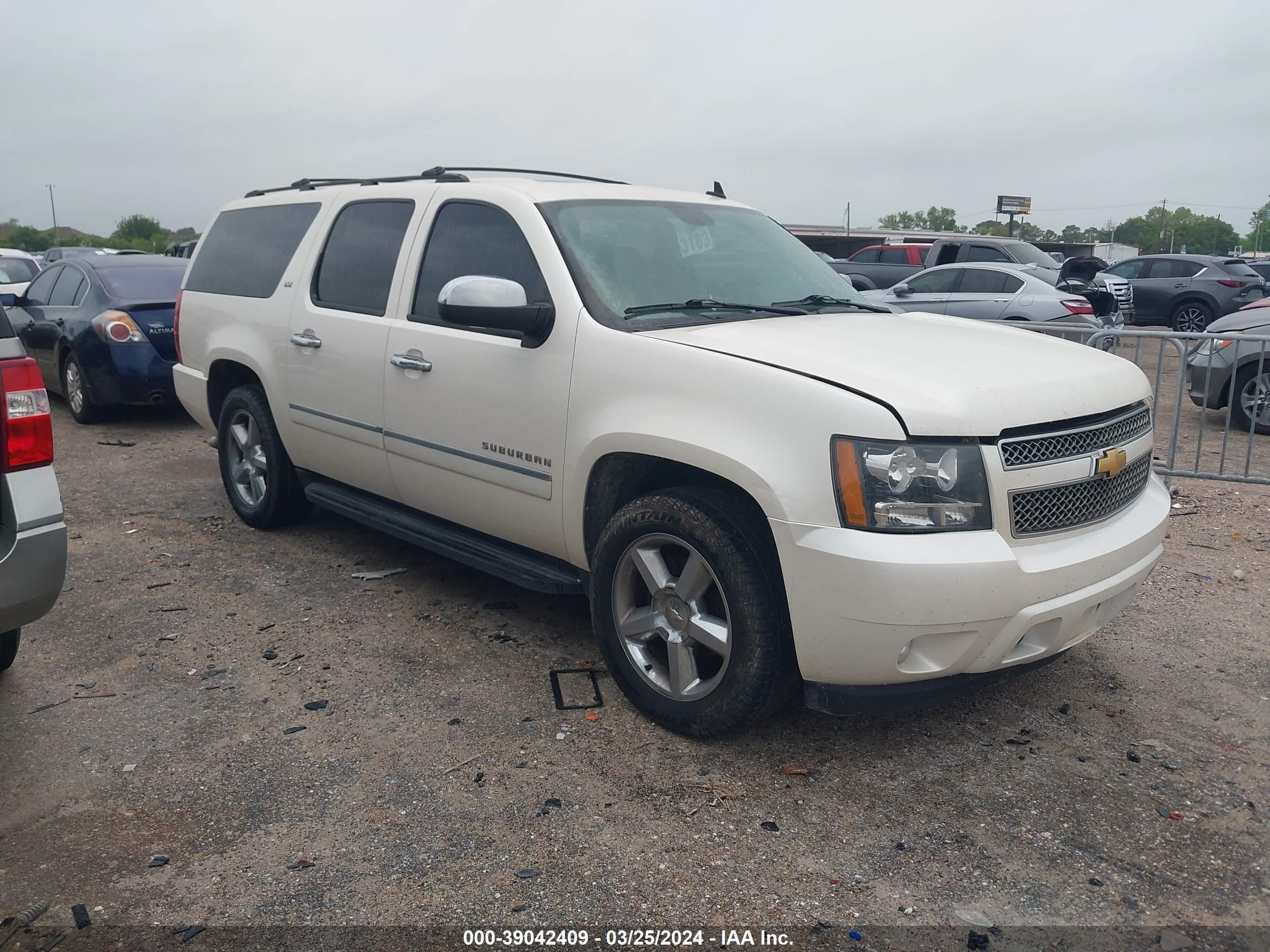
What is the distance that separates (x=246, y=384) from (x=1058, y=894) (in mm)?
4916

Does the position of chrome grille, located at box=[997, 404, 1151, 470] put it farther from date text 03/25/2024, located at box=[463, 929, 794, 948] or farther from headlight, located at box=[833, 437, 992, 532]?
date text 03/25/2024, located at box=[463, 929, 794, 948]

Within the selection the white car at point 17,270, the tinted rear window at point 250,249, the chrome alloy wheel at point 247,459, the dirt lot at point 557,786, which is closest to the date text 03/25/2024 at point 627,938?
the dirt lot at point 557,786

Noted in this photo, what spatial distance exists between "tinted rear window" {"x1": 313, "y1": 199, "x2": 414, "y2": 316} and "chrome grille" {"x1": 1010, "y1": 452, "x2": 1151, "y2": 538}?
9.67ft

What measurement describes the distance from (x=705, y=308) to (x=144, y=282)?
290 inches

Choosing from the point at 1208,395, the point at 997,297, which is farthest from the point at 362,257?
A: the point at 997,297

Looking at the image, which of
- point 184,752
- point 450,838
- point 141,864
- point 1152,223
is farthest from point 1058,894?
point 1152,223

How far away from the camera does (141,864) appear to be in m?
2.92

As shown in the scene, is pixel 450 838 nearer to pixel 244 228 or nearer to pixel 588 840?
pixel 588 840

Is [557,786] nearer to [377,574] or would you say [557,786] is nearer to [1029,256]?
[377,574]

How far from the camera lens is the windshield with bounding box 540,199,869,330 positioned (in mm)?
3916

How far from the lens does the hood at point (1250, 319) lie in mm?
9188

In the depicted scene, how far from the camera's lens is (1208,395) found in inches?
340

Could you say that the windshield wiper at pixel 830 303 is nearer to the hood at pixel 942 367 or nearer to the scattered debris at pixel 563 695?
the hood at pixel 942 367

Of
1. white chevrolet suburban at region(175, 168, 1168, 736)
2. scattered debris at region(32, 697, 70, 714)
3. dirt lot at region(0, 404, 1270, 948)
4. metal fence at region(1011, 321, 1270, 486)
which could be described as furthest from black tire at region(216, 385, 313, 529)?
metal fence at region(1011, 321, 1270, 486)
